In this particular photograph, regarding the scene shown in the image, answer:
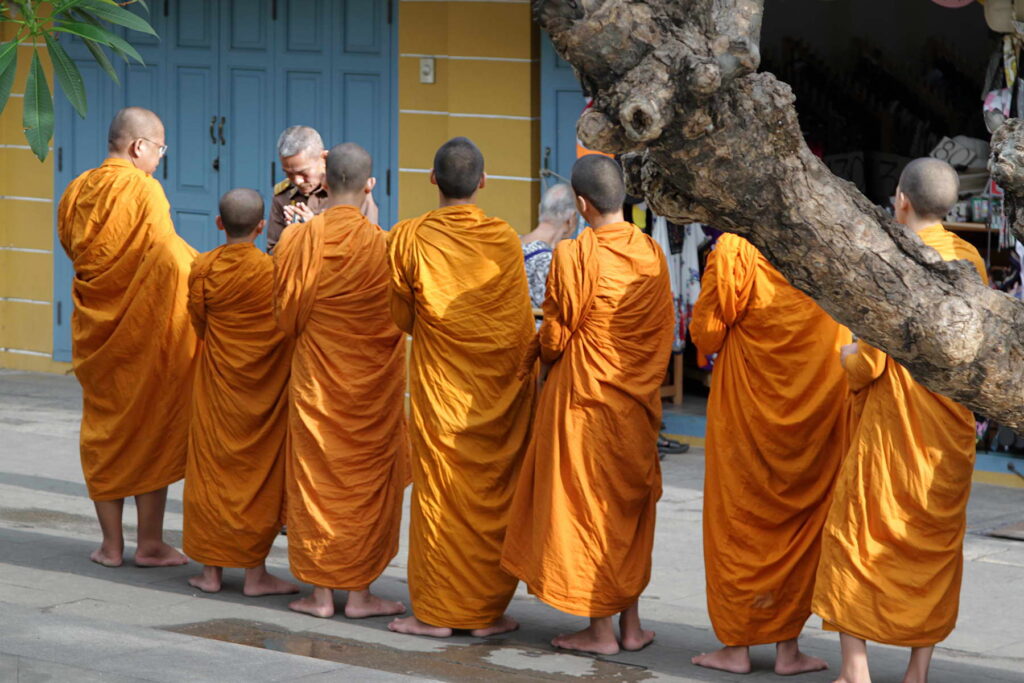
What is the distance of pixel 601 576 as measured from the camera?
6125mm

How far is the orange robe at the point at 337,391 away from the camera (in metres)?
6.62

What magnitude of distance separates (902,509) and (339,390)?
231 cm

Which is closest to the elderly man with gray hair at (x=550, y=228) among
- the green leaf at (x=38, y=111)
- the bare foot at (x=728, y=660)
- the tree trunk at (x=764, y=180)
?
the bare foot at (x=728, y=660)

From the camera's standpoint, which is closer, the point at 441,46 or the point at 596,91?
the point at 596,91

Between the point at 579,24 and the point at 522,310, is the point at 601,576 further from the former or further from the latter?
the point at 579,24

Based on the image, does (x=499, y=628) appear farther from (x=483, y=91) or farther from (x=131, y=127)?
(x=483, y=91)

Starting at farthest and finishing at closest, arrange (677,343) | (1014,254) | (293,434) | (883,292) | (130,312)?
(677,343) → (1014,254) → (130,312) → (293,434) → (883,292)

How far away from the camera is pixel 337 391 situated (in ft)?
21.7

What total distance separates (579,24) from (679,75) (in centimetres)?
22

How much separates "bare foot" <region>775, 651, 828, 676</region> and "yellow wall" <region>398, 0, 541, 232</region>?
15.6 feet

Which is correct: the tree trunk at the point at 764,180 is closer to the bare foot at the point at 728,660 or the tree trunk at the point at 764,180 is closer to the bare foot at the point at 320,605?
the bare foot at the point at 728,660

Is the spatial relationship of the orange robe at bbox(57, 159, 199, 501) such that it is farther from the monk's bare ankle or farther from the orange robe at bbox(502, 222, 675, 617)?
the orange robe at bbox(502, 222, 675, 617)

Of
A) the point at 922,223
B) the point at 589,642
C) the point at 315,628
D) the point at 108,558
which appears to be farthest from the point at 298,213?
the point at 922,223

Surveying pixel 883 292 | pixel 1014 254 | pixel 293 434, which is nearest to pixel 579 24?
pixel 883 292
